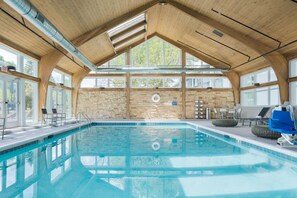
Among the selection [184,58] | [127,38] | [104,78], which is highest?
[127,38]

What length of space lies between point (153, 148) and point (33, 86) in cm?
660

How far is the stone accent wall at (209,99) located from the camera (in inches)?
560

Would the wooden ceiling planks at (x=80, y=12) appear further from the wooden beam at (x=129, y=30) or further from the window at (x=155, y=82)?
the window at (x=155, y=82)

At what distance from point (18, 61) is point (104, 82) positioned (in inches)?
247

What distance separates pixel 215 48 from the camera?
11781mm

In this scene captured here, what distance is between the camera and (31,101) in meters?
Answer: 9.52

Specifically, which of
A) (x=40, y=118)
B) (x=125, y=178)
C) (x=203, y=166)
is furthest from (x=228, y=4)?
(x=40, y=118)

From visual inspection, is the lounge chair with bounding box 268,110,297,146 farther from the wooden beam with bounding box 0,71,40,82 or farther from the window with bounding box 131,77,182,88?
the window with bounding box 131,77,182,88

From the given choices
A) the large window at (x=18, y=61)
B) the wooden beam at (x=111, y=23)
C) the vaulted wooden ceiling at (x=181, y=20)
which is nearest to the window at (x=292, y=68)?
the vaulted wooden ceiling at (x=181, y=20)

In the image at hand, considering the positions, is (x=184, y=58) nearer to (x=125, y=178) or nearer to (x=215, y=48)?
(x=215, y=48)

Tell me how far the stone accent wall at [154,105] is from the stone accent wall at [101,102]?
65 centimetres

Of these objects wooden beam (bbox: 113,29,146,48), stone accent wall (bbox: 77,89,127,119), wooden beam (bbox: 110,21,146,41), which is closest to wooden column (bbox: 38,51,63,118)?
wooden beam (bbox: 110,21,146,41)

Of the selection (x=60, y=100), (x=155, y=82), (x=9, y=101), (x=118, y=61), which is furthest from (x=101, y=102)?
(x=9, y=101)

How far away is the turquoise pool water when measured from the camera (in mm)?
2951
